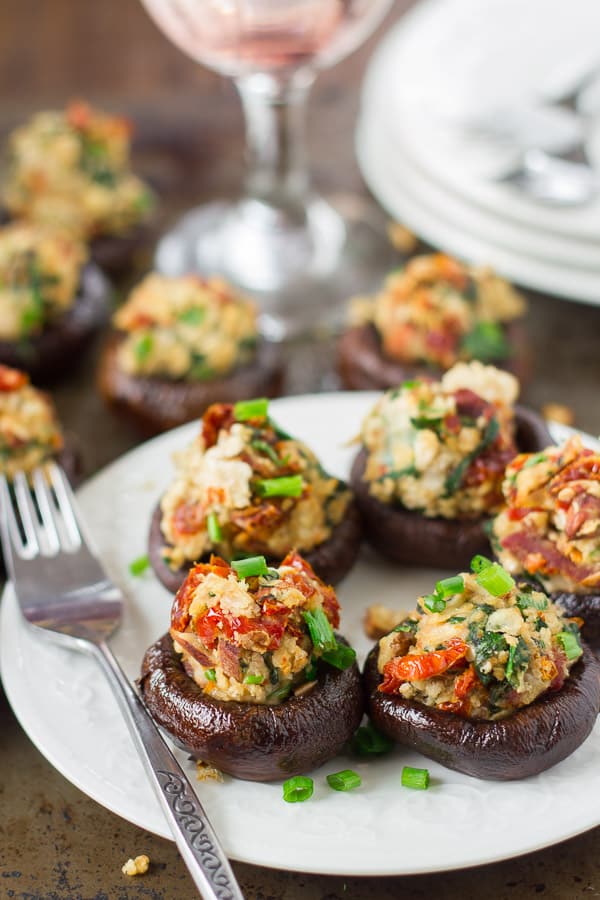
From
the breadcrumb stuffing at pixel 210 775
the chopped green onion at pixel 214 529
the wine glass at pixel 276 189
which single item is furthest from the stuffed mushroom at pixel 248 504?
the wine glass at pixel 276 189

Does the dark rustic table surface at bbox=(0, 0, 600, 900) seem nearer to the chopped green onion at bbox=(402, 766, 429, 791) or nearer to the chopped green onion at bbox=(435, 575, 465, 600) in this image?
the chopped green onion at bbox=(402, 766, 429, 791)

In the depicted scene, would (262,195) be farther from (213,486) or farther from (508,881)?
(508,881)

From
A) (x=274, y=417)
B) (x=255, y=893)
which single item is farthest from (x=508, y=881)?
(x=274, y=417)

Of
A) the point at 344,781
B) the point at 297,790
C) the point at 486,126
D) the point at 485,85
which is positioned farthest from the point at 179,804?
the point at 485,85

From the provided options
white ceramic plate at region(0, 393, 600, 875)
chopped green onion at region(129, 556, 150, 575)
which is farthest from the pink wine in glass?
white ceramic plate at region(0, 393, 600, 875)

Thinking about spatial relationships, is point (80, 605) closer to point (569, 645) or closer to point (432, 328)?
point (569, 645)
